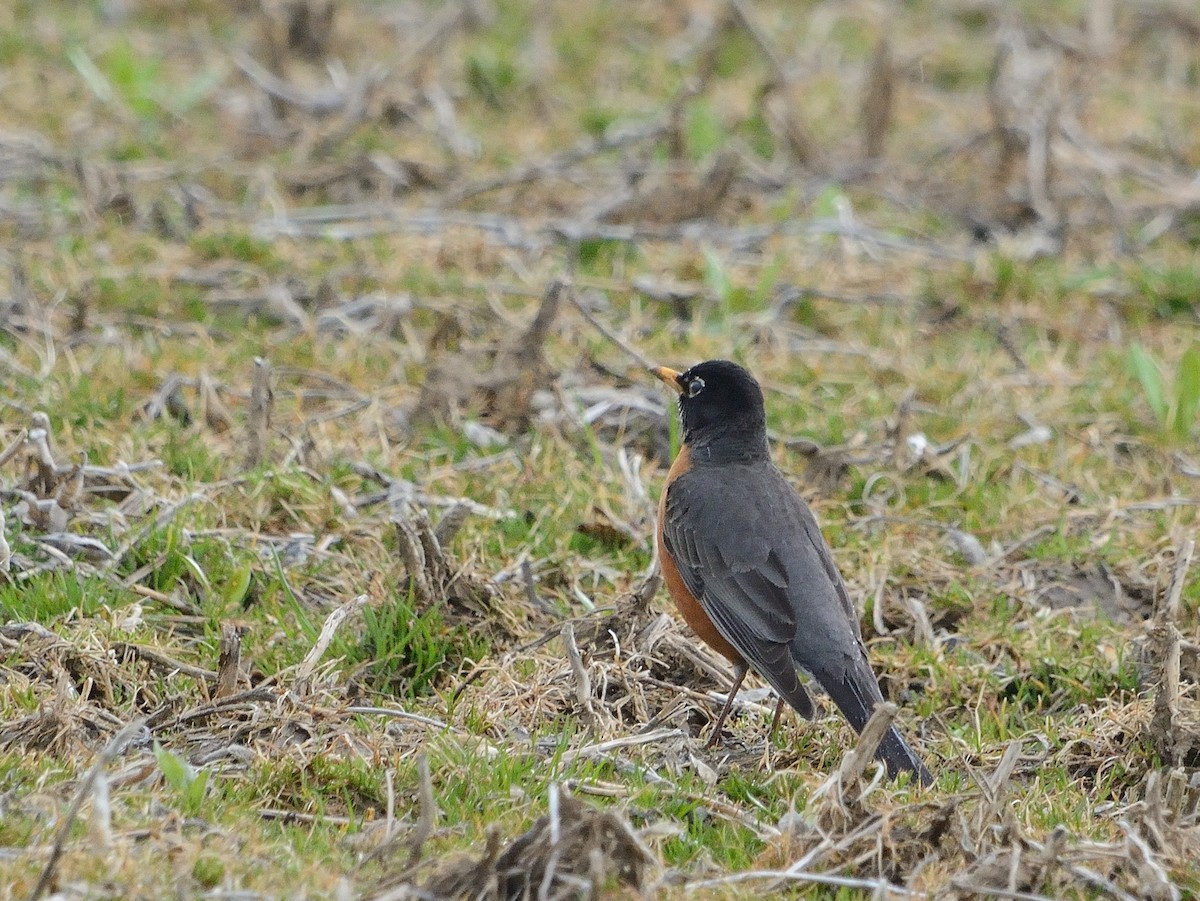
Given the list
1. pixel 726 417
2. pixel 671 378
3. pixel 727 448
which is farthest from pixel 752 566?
pixel 671 378

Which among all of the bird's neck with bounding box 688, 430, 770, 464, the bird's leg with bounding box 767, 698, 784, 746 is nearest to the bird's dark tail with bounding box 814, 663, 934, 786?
the bird's leg with bounding box 767, 698, 784, 746

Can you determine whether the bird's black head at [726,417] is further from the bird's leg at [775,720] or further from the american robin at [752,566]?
the bird's leg at [775,720]

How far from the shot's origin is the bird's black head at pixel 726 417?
5508 millimetres

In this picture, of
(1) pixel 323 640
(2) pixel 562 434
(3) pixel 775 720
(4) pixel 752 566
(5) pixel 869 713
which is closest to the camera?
(5) pixel 869 713

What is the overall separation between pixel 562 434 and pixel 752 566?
161 centimetres

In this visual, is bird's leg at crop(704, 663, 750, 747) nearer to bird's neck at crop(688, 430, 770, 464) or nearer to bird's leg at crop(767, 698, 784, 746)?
bird's leg at crop(767, 698, 784, 746)

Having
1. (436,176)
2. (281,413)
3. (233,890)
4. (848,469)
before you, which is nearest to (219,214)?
(436,176)

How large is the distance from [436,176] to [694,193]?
4.73ft

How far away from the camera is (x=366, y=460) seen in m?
6.07

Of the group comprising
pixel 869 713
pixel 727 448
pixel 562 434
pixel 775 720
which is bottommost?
pixel 562 434

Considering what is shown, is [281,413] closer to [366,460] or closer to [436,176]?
[366,460]

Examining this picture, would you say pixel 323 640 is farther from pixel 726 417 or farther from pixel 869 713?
pixel 726 417

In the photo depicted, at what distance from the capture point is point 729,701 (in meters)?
4.70

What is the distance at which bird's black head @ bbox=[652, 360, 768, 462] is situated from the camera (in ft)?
18.1
